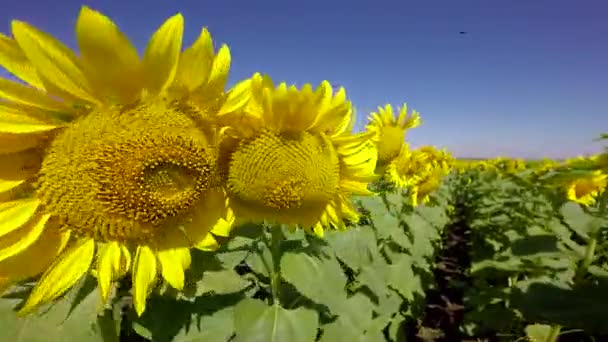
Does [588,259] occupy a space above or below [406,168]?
below

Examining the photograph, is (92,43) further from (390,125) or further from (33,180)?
(390,125)

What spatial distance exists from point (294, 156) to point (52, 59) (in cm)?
81

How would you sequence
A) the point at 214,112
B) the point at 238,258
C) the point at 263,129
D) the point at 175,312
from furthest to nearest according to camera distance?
the point at 238,258, the point at 263,129, the point at 175,312, the point at 214,112

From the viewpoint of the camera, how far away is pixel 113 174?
108cm

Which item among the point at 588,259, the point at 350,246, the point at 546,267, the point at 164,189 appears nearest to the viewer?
the point at 164,189

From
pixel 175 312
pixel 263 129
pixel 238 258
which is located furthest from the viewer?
pixel 238 258

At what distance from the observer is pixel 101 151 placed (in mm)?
1059

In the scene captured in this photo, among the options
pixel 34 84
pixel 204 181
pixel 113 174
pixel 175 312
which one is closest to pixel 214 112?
pixel 204 181

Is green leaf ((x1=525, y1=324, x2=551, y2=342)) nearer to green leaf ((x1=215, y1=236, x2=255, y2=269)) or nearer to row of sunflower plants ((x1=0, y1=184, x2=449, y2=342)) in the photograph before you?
row of sunflower plants ((x1=0, y1=184, x2=449, y2=342))

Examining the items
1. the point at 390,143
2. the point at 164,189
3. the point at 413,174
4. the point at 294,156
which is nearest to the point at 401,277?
the point at 413,174

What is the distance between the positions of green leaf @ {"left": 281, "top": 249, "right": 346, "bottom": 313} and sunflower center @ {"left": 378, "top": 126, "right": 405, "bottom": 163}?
2.33 metres

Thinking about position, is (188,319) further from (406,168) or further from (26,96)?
(406,168)

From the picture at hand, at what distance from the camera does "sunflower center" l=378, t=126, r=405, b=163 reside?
4.25m

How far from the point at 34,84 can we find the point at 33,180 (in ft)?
0.80
